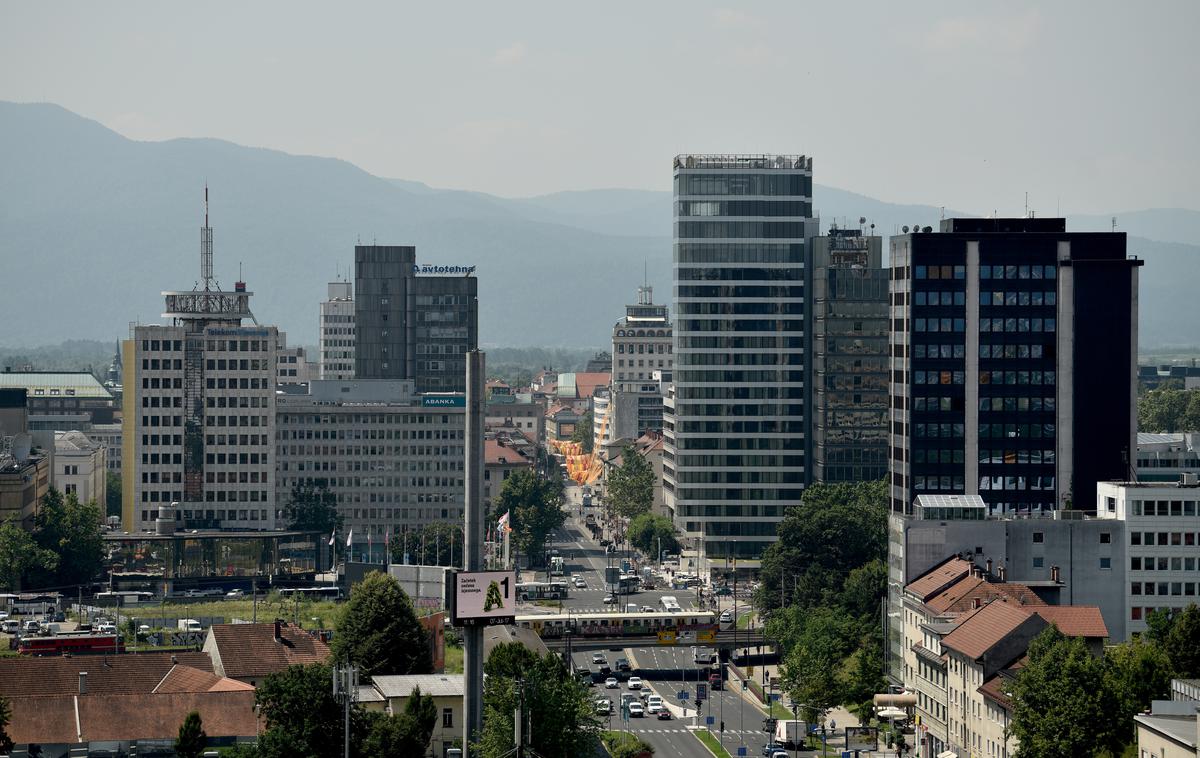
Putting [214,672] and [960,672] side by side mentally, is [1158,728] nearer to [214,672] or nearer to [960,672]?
[960,672]

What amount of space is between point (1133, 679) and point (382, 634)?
203 ft

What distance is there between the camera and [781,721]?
175 m

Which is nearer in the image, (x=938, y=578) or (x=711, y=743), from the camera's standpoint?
(x=711, y=743)

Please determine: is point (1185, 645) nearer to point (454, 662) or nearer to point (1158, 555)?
point (1158, 555)

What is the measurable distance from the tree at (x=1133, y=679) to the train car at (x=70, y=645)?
94.9 meters

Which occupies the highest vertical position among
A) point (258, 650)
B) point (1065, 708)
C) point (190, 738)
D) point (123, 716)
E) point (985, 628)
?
point (985, 628)

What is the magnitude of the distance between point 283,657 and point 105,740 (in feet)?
92.6

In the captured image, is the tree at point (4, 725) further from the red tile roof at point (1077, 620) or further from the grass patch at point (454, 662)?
the red tile roof at point (1077, 620)

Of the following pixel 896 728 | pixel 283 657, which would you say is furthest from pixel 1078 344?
pixel 283 657

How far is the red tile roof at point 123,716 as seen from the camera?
448 ft

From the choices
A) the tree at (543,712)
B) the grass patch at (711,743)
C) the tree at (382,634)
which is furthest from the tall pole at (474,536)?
the grass patch at (711,743)

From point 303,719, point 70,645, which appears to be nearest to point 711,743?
point 303,719

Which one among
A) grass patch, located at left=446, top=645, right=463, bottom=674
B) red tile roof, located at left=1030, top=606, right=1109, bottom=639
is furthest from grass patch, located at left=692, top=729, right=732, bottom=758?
red tile roof, located at left=1030, top=606, right=1109, bottom=639

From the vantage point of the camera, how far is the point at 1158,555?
178 metres
